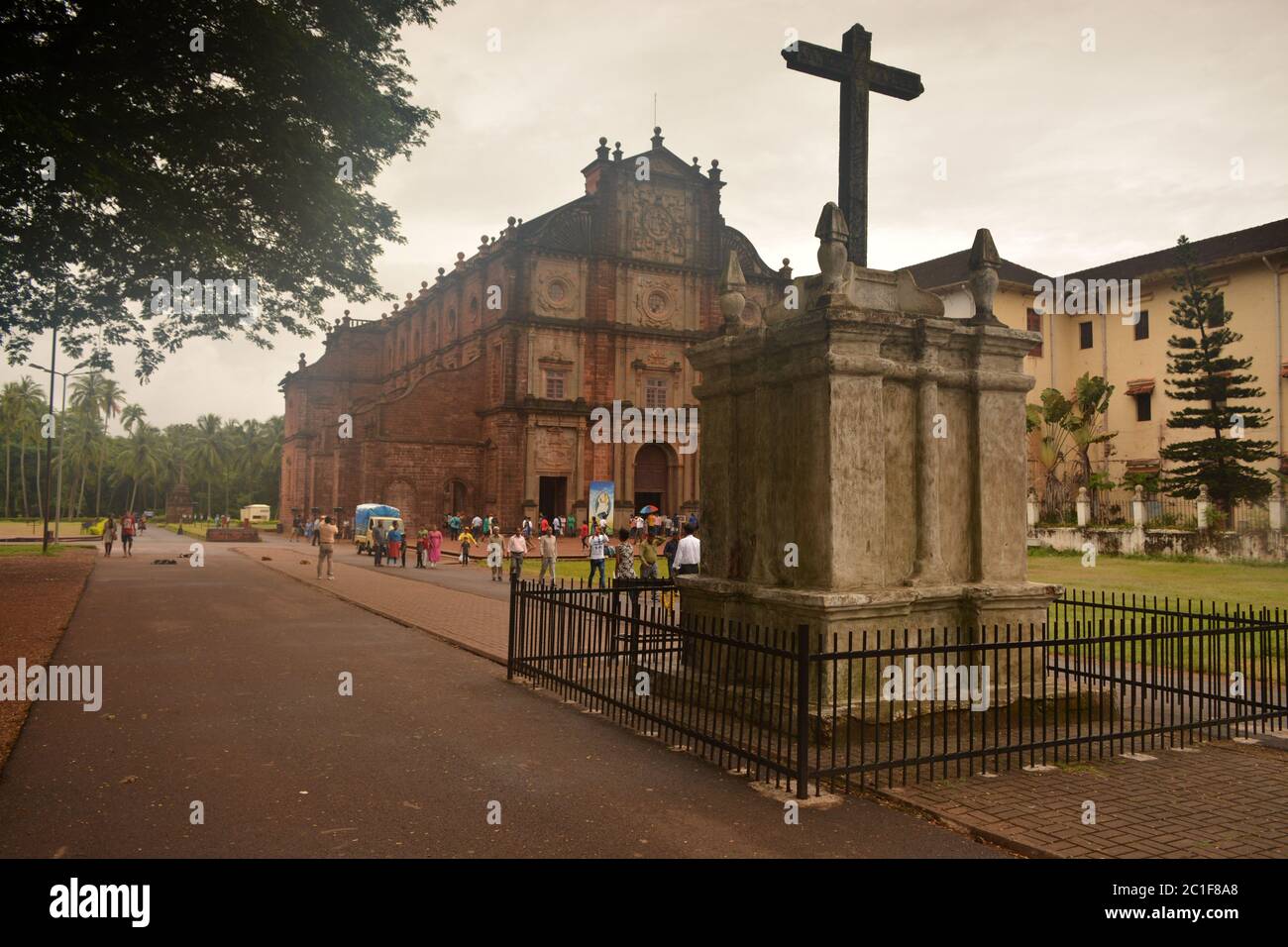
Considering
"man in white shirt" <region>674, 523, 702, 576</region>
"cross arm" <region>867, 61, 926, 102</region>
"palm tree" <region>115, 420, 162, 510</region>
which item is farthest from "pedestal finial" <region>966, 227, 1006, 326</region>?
"palm tree" <region>115, 420, 162, 510</region>

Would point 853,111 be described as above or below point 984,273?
above

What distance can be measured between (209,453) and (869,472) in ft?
329

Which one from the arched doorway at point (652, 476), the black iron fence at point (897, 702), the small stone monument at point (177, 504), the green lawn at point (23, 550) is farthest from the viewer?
the small stone monument at point (177, 504)

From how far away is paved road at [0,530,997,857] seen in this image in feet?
15.4

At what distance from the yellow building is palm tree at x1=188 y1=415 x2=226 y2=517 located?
7663 cm

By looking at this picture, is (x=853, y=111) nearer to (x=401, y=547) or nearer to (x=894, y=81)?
(x=894, y=81)

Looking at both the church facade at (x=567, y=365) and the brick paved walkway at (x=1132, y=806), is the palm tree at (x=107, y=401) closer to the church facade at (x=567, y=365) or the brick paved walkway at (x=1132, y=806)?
the church facade at (x=567, y=365)

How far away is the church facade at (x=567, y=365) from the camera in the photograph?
149 ft

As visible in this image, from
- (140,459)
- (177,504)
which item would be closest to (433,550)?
(177,504)

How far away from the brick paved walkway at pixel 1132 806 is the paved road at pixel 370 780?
366mm

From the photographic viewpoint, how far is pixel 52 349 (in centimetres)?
3766

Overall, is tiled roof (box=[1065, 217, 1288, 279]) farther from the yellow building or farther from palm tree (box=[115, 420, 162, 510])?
palm tree (box=[115, 420, 162, 510])

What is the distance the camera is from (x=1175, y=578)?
21094mm

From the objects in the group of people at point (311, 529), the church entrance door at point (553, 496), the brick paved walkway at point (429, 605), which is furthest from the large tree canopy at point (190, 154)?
the church entrance door at point (553, 496)
